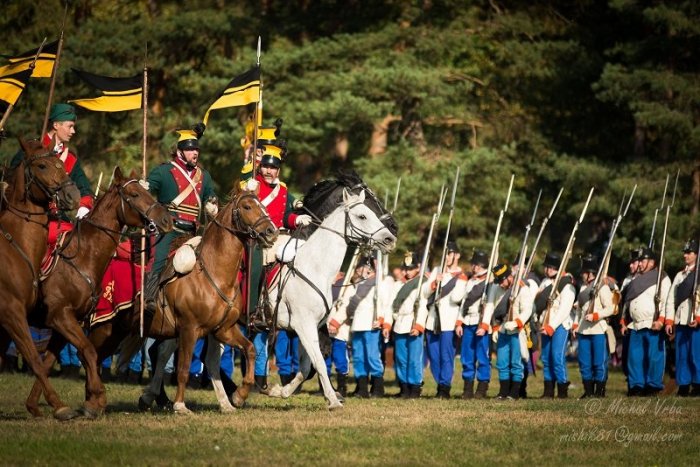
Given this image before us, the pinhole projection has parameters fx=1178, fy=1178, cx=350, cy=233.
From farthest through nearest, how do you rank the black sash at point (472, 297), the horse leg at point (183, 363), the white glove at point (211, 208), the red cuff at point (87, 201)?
the black sash at point (472, 297)
the white glove at point (211, 208)
the red cuff at point (87, 201)
the horse leg at point (183, 363)

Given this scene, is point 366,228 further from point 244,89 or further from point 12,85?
point 12,85

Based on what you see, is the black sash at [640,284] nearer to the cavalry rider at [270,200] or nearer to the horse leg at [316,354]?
the cavalry rider at [270,200]

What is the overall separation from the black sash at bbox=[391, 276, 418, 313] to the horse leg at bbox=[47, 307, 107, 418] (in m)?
7.73

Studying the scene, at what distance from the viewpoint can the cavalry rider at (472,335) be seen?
18.7 m

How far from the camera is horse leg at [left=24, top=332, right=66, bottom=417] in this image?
1270cm

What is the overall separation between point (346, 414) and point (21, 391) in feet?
19.5

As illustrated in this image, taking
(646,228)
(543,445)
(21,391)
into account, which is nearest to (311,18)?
(646,228)

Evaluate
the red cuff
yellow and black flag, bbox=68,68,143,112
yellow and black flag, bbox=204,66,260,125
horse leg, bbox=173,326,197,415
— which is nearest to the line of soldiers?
yellow and black flag, bbox=204,66,260,125

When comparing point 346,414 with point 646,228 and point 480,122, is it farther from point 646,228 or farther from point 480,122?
point 480,122

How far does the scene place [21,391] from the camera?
17047 mm

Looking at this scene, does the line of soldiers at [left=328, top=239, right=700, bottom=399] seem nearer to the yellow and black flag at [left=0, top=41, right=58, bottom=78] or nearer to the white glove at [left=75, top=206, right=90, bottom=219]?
the white glove at [left=75, top=206, right=90, bottom=219]

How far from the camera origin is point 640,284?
18.4m

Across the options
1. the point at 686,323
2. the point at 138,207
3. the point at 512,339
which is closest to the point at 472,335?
the point at 512,339

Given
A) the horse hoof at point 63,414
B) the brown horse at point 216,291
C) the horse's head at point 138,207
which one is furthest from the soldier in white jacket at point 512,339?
the horse hoof at point 63,414
